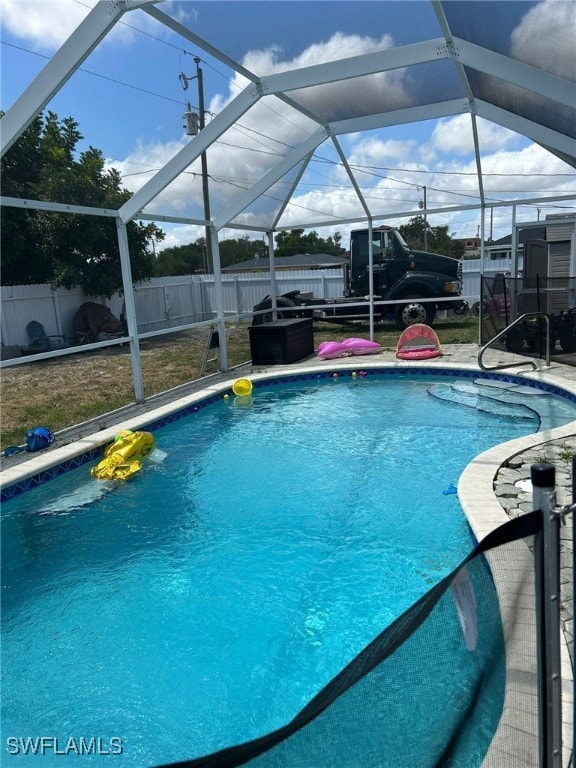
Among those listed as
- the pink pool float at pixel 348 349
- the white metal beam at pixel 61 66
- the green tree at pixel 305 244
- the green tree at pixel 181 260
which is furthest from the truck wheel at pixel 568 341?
the green tree at pixel 305 244

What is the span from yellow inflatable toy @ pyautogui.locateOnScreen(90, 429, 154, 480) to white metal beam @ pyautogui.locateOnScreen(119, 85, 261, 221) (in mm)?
2993

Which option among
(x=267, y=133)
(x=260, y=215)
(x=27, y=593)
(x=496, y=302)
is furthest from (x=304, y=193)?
(x=27, y=593)

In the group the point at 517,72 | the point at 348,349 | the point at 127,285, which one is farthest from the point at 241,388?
the point at 517,72

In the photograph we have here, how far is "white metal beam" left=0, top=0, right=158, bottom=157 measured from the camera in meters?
4.73

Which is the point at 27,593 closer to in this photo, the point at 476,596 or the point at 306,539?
the point at 306,539

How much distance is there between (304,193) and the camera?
36.6ft

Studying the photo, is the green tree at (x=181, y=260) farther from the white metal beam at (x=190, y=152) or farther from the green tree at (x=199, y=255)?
the white metal beam at (x=190, y=152)

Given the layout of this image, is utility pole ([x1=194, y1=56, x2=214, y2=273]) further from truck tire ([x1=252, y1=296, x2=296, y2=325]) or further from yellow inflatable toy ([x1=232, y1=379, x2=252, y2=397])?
truck tire ([x1=252, y1=296, x2=296, y2=325])

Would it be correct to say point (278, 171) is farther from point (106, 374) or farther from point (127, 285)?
point (106, 374)

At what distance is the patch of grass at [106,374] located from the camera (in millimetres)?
7899

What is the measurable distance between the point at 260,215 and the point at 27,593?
8.57 meters

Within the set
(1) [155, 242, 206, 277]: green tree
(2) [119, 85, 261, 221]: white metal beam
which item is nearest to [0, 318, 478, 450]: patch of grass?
(1) [155, 242, 206, 277]: green tree

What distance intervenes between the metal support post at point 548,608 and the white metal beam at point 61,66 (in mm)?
5148

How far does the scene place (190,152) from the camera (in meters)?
6.98
